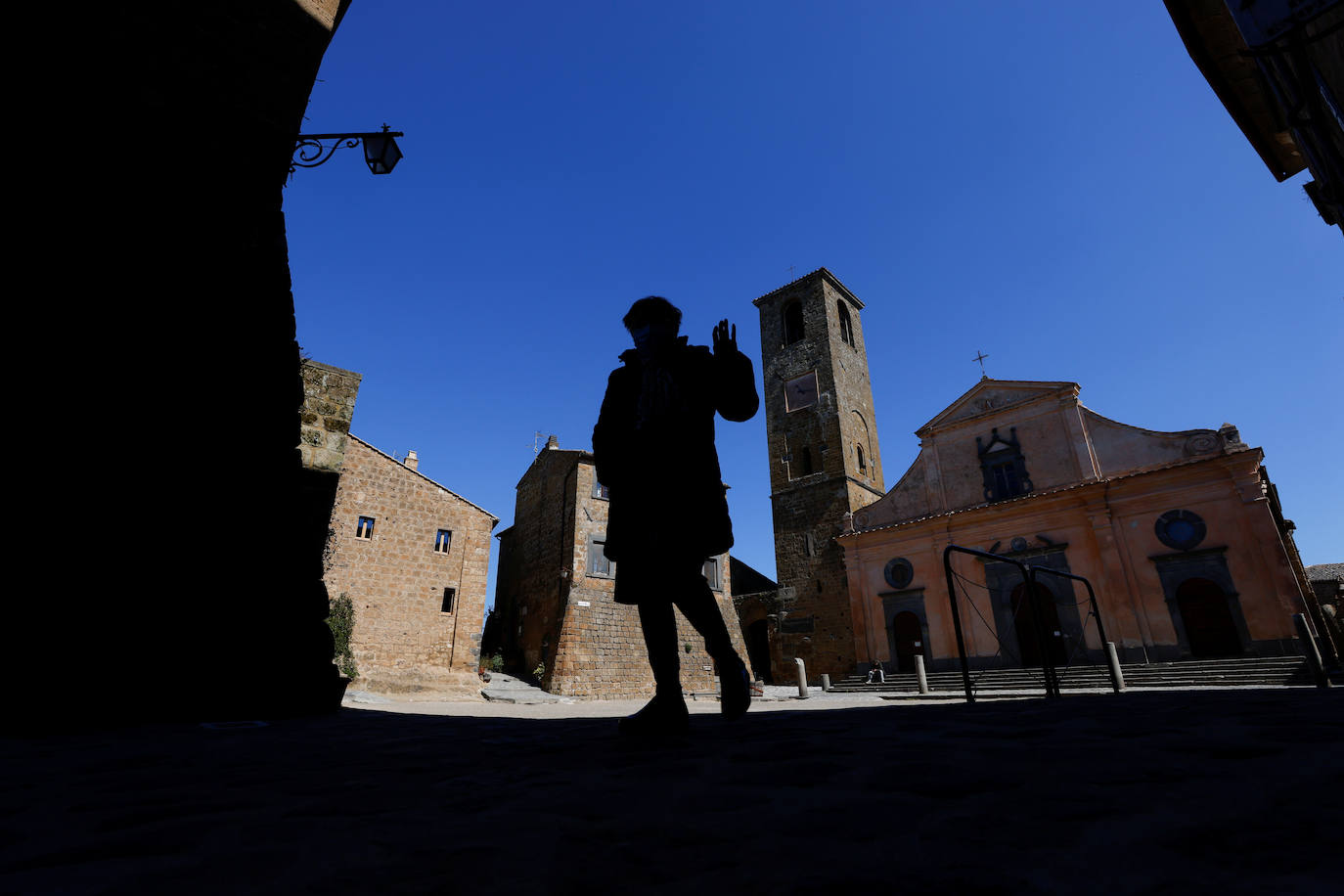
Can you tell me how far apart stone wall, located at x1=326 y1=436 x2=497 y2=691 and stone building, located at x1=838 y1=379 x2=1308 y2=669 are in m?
12.2

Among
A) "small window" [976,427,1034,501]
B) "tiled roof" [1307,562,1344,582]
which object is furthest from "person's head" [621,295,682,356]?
"tiled roof" [1307,562,1344,582]

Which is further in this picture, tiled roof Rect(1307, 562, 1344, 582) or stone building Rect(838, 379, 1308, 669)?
tiled roof Rect(1307, 562, 1344, 582)

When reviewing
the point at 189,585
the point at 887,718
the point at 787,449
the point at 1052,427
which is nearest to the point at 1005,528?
the point at 1052,427

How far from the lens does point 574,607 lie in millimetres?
18922

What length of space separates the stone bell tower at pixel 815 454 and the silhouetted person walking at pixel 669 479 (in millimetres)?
18865

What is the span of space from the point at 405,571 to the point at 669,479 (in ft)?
57.5

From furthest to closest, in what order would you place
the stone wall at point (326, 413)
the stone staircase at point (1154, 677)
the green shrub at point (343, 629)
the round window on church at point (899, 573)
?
the round window on church at point (899, 573), the green shrub at point (343, 629), the stone staircase at point (1154, 677), the stone wall at point (326, 413)

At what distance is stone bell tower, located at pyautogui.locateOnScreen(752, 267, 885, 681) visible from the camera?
2117 cm

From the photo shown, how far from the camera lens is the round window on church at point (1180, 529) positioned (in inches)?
584

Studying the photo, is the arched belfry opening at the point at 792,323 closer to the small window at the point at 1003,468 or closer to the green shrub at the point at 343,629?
the small window at the point at 1003,468

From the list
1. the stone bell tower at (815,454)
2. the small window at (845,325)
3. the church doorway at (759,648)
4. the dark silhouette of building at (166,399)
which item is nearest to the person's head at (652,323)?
the dark silhouette of building at (166,399)

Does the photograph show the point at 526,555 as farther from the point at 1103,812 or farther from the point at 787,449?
the point at 1103,812

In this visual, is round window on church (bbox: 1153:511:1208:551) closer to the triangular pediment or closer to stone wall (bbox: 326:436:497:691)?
the triangular pediment

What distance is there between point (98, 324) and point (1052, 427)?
67.3 feet
